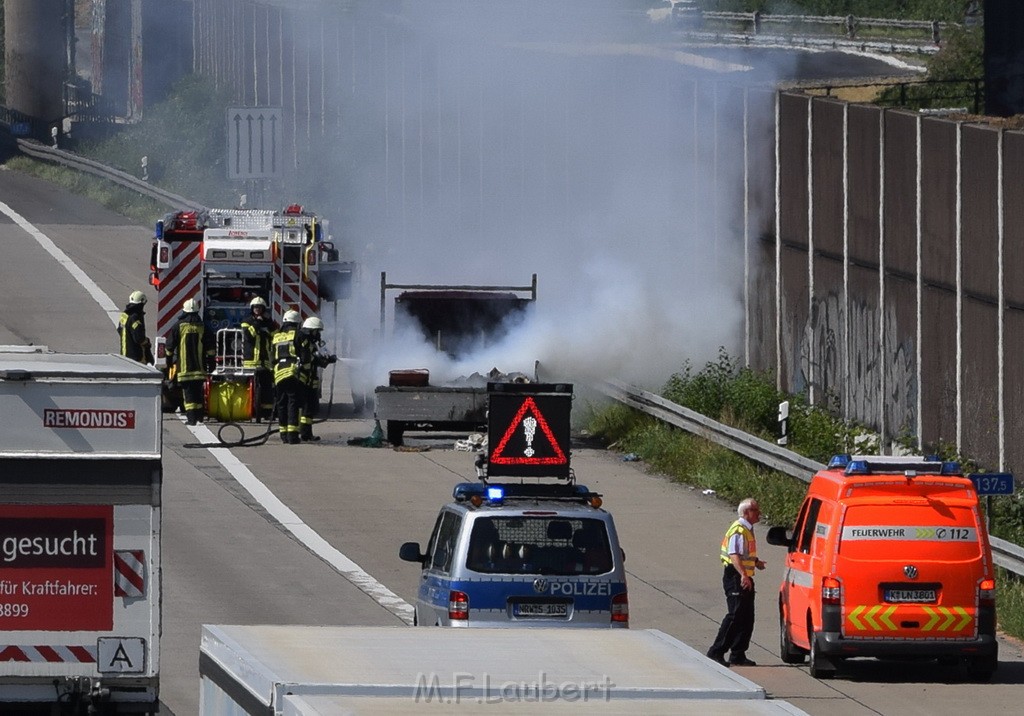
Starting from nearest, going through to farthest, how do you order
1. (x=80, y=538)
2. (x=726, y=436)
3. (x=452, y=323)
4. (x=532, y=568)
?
(x=80, y=538), (x=532, y=568), (x=726, y=436), (x=452, y=323)

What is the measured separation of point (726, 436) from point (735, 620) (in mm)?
9383

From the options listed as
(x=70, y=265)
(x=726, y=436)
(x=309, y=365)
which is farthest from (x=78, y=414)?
(x=70, y=265)

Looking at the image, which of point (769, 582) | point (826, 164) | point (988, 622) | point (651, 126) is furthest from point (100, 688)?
point (651, 126)

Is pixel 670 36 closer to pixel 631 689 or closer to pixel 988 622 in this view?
pixel 988 622

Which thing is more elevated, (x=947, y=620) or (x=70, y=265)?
(x=70, y=265)

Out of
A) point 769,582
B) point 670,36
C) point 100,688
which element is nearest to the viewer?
point 100,688

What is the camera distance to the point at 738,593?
1708 centimetres

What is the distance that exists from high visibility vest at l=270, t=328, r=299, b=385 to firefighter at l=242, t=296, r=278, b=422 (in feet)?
2.36

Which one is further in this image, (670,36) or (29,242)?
(29,242)

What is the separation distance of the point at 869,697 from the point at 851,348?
41.1ft

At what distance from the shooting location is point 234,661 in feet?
27.6

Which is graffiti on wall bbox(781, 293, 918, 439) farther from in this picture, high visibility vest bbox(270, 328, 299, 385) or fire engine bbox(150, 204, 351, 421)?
high visibility vest bbox(270, 328, 299, 385)

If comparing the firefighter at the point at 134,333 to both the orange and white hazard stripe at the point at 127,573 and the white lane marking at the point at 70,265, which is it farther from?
the orange and white hazard stripe at the point at 127,573

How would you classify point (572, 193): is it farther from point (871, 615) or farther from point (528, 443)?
point (871, 615)
